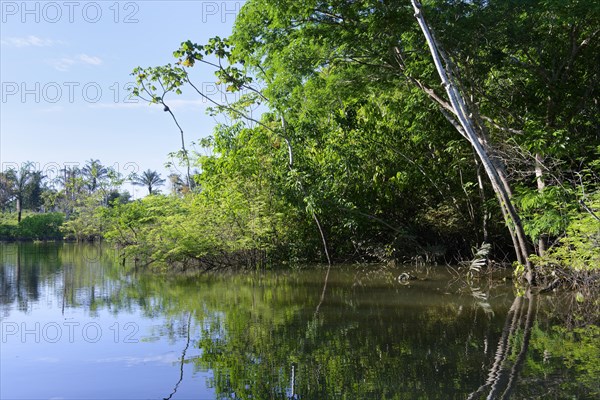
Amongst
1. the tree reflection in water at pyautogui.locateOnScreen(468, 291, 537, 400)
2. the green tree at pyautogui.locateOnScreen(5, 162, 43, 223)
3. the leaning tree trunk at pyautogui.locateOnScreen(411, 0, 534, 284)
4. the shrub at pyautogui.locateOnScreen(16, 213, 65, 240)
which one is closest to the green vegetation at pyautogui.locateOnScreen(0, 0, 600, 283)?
the leaning tree trunk at pyautogui.locateOnScreen(411, 0, 534, 284)

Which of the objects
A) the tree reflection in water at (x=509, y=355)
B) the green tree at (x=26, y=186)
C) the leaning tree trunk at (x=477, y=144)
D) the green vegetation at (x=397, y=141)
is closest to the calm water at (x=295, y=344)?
the tree reflection in water at (x=509, y=355)

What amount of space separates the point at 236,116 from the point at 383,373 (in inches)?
600

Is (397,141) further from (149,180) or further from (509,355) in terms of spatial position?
(149,180)

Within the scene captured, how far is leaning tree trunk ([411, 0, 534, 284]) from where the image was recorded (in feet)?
33.8

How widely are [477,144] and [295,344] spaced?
231 inches

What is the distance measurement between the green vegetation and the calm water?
2.58m

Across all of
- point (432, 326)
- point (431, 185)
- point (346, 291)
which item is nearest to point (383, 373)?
point (432, 326)

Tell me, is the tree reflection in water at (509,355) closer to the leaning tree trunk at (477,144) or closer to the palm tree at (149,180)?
the leaning tree trunk at (477,144)

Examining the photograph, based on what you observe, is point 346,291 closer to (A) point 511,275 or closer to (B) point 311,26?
(A) point 511,275

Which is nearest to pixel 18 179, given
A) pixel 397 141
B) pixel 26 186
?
pixel 26 186

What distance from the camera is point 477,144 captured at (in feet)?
35.6

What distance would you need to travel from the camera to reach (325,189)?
17.5 metres

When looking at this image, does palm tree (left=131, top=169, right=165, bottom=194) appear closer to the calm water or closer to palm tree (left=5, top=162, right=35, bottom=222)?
palm tree (left=5, top=162, right=35, bottom=222)

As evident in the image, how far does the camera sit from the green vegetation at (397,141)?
11648 mm
